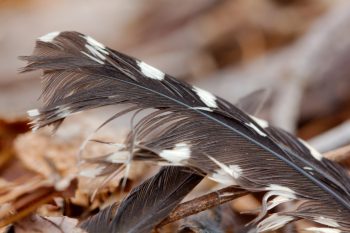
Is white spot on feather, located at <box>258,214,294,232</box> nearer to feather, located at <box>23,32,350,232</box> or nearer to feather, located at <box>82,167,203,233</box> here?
feather, located at <box>23,32,350,232</box>

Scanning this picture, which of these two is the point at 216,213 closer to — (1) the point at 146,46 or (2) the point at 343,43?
(2) the point at 343,43

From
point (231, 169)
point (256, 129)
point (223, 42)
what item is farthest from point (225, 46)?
point (231, 169)

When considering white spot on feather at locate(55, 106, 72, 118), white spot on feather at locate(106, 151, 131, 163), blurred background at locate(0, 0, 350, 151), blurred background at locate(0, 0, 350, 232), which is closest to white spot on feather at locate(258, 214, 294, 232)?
white spot on feather at locate(106, 151, 131, 163)

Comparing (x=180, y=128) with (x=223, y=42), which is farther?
(x=223, y=42)

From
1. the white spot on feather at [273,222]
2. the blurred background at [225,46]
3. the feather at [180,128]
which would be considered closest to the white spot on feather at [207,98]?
the feather at [180,128]

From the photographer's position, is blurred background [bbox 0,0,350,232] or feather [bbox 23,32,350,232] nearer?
feather [bbox 23,32,350,232]

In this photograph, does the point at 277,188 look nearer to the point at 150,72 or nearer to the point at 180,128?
the point at 180,128
